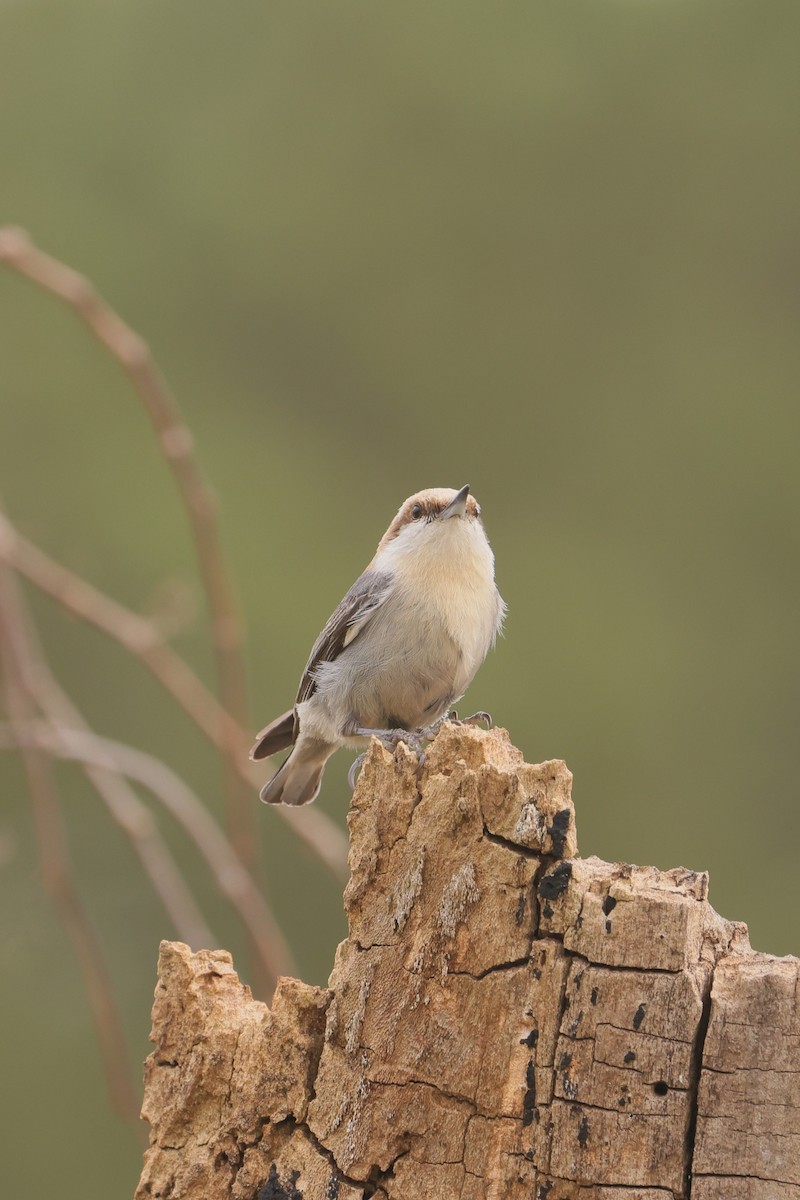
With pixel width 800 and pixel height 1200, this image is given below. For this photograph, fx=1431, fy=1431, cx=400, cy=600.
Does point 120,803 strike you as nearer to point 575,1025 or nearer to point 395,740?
point 395,740

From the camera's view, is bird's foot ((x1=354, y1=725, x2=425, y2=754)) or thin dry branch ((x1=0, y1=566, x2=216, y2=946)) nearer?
bird's foot ((x1=354, y1=725, x2=425, y2=754))

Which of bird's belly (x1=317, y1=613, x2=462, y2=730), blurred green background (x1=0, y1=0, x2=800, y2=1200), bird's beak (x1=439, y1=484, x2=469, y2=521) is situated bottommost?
bird's belly (x1=317, y1=613, x2=462, y2=730)

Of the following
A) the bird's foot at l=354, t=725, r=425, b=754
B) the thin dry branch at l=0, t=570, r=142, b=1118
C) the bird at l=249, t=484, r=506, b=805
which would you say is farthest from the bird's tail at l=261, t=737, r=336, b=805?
the thin dry branch at l=0, t=570, r=142, b=1118

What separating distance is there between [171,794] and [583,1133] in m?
1.02

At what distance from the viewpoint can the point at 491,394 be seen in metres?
8.76

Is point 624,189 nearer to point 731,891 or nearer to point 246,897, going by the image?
point 731,891

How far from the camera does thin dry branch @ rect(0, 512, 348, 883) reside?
2.58 m

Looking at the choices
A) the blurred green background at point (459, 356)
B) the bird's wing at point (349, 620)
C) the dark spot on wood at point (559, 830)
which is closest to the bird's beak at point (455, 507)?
the bird's wing at point (349, 620)

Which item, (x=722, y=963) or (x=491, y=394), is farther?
(x=491, y=394)

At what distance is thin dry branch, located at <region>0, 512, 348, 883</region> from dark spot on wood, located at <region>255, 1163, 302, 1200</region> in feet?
1.77

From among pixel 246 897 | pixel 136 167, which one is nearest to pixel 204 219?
pixel 136 167

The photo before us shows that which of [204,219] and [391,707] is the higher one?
[204,219]

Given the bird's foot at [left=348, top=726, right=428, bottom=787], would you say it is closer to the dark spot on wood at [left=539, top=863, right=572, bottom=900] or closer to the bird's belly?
the bird's belly

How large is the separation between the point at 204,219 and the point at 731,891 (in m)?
5.06
